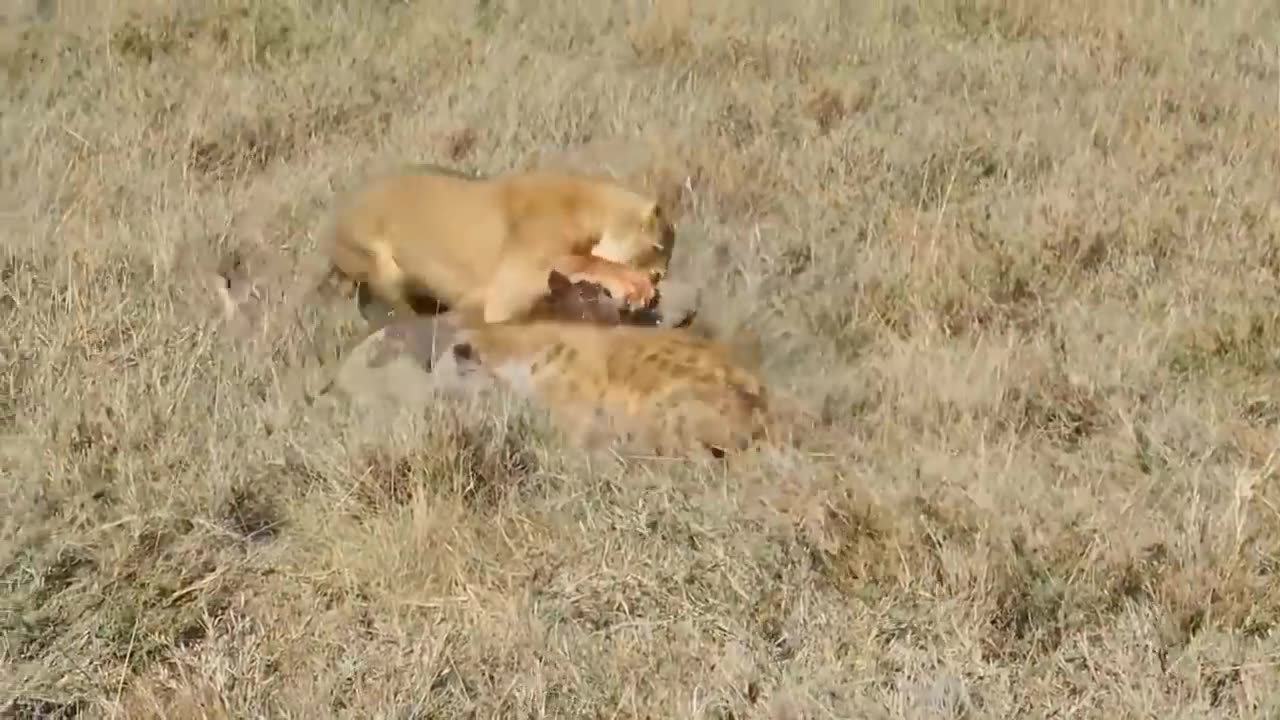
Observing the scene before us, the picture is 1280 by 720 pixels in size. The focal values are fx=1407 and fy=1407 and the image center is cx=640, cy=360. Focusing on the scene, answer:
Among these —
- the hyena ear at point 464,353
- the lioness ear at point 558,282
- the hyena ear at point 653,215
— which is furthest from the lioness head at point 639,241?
the hyena ear at point 464,353

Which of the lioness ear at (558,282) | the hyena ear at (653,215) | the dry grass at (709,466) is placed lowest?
the dry grass at (709,466)

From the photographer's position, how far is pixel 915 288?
150 inches

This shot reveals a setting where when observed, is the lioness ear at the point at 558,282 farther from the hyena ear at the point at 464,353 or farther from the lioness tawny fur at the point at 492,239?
the hyena ear at the point at 464,353

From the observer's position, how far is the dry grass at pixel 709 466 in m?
2.32

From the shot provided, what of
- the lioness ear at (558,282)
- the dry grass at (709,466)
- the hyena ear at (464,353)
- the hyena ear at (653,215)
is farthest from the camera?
the hyena ear at (653,215)

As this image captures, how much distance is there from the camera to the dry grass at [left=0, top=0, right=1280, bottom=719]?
2.32 meters

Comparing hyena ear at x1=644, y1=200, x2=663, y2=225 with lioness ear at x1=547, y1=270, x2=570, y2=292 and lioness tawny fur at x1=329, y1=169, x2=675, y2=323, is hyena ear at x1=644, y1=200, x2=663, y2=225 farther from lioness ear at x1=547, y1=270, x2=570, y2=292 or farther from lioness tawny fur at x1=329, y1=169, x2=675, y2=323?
lioness ear at x1=547, y1=270, x2=570, y2=292

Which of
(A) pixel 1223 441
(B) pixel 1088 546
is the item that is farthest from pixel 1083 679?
(A) pixel 1223 441

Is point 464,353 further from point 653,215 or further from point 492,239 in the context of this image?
point 653,215

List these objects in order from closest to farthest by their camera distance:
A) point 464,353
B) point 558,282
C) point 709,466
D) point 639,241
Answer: point 709,466, point 464,353, point 558,282, point 639,241

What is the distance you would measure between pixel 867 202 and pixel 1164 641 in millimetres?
2348

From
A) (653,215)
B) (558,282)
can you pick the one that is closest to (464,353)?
(558,282)

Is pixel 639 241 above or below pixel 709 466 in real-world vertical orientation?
above

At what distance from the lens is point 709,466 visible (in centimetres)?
290
